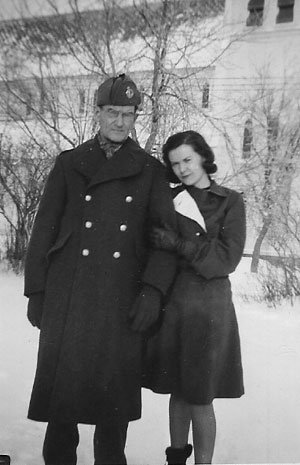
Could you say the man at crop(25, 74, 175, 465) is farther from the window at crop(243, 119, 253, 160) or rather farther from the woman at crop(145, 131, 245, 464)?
the window at crop(243, 119, 253, 160)

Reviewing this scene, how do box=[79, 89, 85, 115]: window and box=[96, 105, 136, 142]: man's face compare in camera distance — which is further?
box=[79, 89, 85, 115]: window

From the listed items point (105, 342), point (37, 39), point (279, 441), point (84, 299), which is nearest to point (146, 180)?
point (84, 299)

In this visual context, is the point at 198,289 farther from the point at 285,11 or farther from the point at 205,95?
the point at 285,11

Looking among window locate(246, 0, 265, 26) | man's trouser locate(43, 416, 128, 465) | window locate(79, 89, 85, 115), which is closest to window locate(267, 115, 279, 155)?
window locate(246, 0, 265, 26)

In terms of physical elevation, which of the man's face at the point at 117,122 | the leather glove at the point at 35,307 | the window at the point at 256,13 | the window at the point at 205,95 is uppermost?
the window at the point at 256,13

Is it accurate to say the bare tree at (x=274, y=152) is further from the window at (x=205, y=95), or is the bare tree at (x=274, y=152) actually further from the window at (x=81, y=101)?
the window at (x=81, y=101)

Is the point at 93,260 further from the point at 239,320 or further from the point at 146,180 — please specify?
the point at 239,320

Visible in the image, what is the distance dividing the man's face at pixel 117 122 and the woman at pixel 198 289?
162 mm

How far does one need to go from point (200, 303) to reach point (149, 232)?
31 centimetres

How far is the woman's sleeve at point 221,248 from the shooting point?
163 cm

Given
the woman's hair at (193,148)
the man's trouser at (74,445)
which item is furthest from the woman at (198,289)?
the man's trouser at (74,445)

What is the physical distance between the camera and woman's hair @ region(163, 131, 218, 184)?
1699mm

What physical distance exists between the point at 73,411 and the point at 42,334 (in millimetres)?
288

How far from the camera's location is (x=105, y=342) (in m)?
1.65
